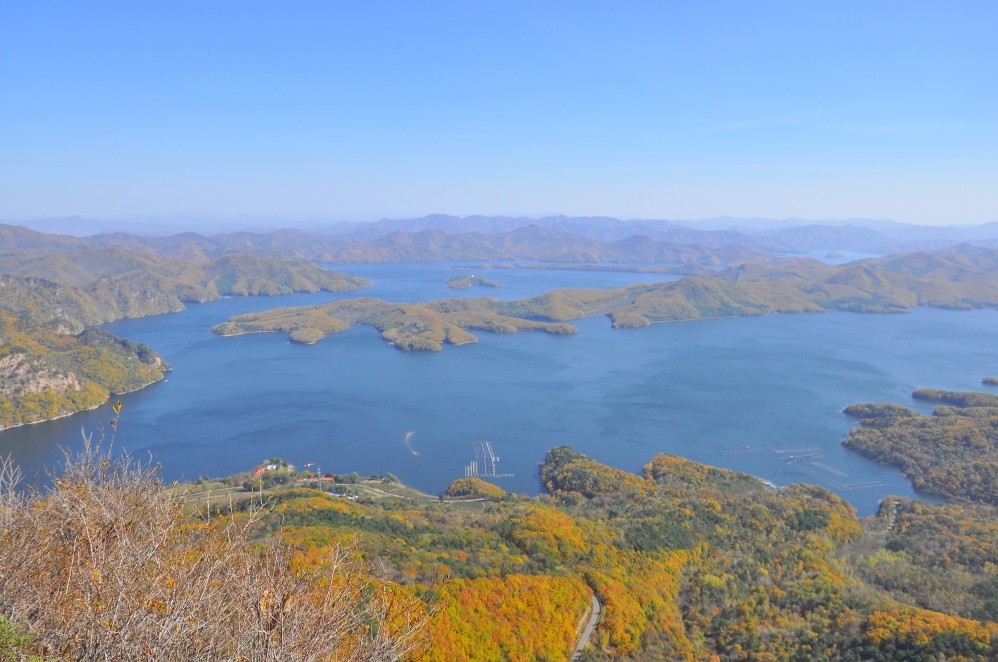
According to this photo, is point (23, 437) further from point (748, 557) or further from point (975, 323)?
point (975, 323)

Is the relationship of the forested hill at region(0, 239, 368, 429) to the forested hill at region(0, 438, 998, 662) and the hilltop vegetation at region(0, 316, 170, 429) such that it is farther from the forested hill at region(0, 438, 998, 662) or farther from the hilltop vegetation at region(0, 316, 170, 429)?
the forested hill at region(0, 438, 998, 662)

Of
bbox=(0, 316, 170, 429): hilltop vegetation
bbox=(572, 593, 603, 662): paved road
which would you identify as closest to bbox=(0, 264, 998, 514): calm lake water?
bbox=(0, 316, 170, 429): hilltop vegetation

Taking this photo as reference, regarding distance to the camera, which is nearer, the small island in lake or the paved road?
the paved road

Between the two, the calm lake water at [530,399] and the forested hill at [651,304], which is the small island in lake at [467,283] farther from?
the calm lake water at [530,399]

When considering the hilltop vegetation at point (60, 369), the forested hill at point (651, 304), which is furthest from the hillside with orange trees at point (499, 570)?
the forested hill at point (651, 304)

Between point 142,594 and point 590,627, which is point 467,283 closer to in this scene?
point 590,627

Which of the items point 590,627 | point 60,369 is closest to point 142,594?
point 590,627
